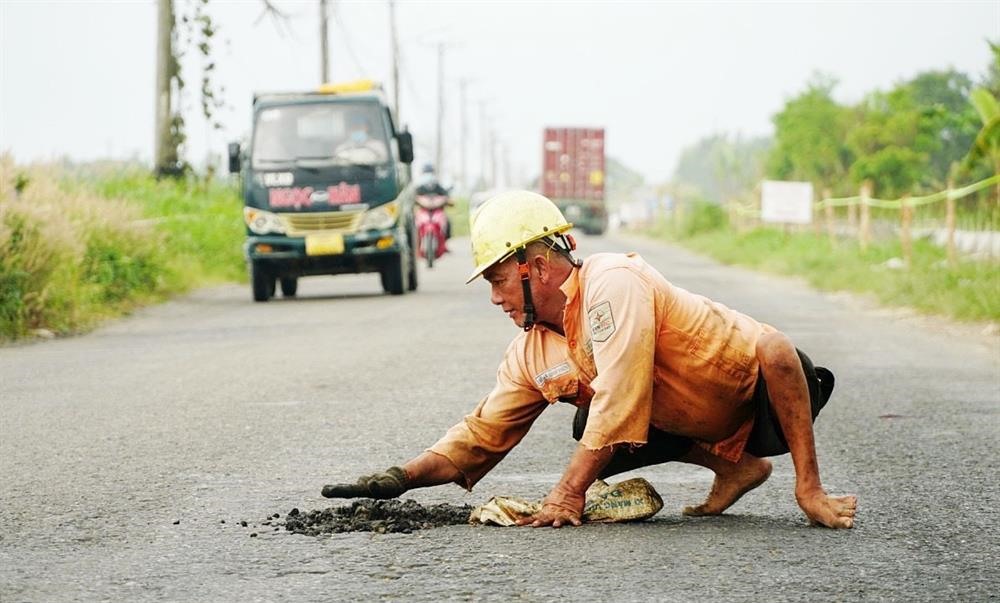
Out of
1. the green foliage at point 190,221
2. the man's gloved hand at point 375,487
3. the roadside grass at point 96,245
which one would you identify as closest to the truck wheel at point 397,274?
the roadside grass at point 96,245

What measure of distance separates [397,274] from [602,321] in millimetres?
15409

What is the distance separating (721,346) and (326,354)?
23.2 ft

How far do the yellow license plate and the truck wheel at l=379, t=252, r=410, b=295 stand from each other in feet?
2.44

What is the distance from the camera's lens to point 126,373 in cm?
1085

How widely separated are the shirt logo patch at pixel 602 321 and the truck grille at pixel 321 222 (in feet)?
49.9

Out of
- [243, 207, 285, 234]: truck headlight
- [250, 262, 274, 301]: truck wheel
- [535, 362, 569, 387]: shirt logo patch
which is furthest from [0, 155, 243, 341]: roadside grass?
[535, 362, 569, 387]: shirt logo patch

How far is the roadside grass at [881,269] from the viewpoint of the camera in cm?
1620

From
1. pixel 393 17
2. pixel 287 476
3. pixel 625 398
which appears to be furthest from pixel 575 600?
pixel 393 17

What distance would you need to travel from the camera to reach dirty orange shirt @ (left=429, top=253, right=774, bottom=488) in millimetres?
5004

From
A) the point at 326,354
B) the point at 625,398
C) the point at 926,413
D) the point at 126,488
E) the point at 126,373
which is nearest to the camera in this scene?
the point at 625,398

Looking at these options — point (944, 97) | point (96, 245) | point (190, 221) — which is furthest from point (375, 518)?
point (944, 97)

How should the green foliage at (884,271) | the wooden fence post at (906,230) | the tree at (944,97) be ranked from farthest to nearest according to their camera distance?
the tree at (944,97)
the wooden fence post at (906,230)
the green foliage at (884,271)

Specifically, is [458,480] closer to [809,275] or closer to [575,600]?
[575,600]

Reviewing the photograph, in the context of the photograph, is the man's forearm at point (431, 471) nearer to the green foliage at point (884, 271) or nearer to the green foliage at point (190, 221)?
the green foliage at point (884, 271)
